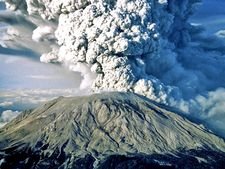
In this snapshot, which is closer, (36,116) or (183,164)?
(183,164)

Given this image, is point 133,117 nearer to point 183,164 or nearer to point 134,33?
point 183,164

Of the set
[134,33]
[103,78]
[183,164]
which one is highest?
[134,33]

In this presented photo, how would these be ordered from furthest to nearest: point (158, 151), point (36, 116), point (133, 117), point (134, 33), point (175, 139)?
1. point (36, 116)
2. point (133, 117)
3. point (175, 139)
4. point (158, 151)
5. point (134, 33)

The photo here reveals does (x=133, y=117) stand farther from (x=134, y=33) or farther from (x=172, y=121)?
(x=134, y=33)

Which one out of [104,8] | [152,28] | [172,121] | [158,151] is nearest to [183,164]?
[158,151]

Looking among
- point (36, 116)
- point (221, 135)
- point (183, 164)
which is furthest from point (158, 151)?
point (36, 116)

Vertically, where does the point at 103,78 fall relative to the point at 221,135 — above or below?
above

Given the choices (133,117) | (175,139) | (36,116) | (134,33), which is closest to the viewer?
(134,33)
